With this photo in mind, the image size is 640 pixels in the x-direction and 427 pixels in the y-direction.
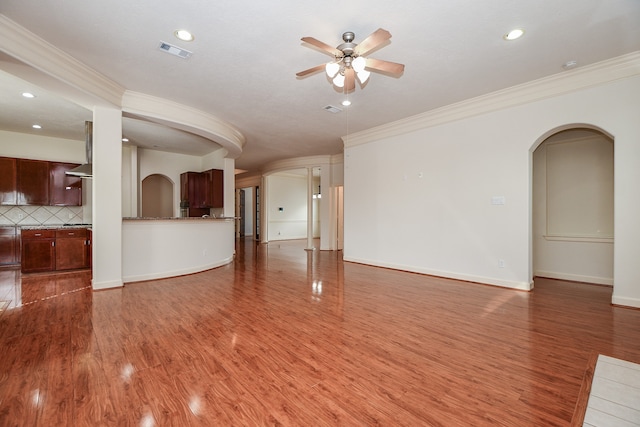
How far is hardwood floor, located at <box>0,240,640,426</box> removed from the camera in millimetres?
1687

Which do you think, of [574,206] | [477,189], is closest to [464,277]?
[477,189]

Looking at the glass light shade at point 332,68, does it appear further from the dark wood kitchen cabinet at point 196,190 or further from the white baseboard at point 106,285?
the dark wood kitchen cabinet at point 196,190

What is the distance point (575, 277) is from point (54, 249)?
991 cm

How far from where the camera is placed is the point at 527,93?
4281mm

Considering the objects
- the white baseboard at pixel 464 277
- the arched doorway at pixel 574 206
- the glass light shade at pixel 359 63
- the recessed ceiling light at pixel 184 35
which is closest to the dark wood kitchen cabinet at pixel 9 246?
the recessed ceiling light at pixel 184 35

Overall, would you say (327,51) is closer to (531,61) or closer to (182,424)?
(531,61)

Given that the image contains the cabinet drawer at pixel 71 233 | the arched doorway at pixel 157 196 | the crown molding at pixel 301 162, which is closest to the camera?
the cabinet drawer at pixel 71 233

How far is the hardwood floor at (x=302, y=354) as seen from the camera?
169cm

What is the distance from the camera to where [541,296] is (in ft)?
13.4

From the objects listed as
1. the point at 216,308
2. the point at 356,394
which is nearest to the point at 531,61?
the point at 356,394

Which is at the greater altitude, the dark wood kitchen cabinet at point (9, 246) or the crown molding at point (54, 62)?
the crown molding at point (54, 62)

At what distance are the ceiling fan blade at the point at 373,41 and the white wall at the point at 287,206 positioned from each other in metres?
9.29

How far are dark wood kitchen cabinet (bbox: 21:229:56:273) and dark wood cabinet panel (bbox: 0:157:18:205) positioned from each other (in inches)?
51.1

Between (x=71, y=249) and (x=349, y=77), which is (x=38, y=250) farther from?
(x=349, y=77)
